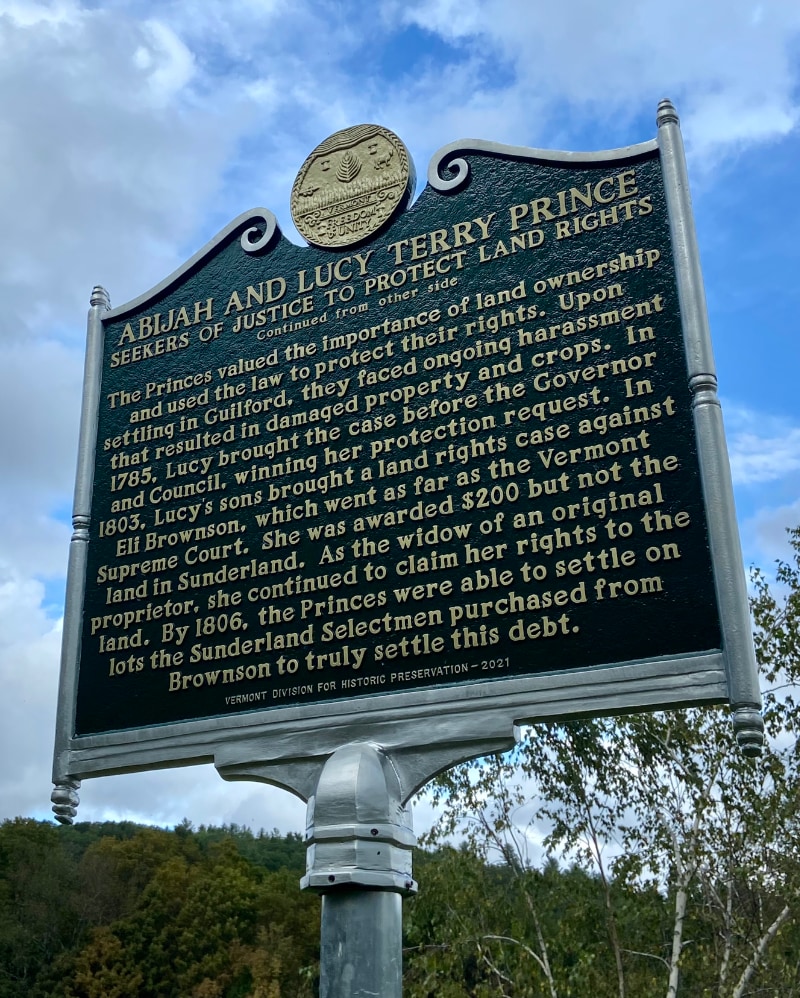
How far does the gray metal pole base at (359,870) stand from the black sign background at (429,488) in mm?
495

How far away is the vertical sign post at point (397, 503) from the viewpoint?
5.85 m

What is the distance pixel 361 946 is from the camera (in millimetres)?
5746

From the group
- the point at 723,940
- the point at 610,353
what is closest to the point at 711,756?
the point at 723,940

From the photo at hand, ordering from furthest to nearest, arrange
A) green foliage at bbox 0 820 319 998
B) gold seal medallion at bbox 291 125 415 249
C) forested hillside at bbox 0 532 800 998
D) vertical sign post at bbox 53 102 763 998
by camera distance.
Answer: green foliage at bbox 0 820 319 998 < forested hillside at bbox 0 532 800 998 < gold seal medallion at bbox 291 125 415 249 < vertical sign post at bbox 53 102 763 998

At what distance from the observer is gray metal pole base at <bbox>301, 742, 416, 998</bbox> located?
18.7 feet

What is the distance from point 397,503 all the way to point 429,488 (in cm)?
23

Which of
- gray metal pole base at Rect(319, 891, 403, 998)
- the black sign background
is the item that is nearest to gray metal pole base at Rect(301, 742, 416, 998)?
gray metal pole base at Rect(319, 891, 403, 998)

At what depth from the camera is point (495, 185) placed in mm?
7359

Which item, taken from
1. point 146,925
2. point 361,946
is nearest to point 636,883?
point 361,946

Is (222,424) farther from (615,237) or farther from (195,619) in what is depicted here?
(615,237)

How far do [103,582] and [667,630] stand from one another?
3.88 m

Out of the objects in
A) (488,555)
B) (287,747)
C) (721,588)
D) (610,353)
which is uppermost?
(610,353)

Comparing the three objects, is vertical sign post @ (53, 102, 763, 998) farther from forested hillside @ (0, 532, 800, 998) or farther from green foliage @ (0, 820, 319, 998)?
green foliage @ (0, 820, 319, 998)

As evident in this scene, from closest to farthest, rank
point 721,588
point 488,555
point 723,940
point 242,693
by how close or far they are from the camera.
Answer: point 721,588, point 488,555, point 242,693, point 723,940
